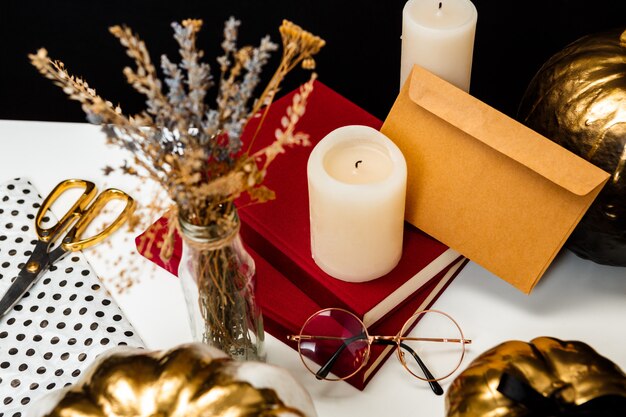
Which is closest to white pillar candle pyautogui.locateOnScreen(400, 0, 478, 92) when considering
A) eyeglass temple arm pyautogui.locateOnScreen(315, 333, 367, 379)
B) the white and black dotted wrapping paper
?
eyeglass temple arm pyautogui.locateOnScreen(315, 333, 367, 379)

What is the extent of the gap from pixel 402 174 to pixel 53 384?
350 mm

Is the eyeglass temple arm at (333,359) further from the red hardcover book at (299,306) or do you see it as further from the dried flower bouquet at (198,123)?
the dried flower bouquet at (198,123)

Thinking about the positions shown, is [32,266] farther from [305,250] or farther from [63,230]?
[305,250]

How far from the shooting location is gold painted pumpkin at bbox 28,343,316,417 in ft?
1.72

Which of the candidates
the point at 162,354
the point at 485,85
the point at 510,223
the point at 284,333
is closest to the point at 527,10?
the point at 485,85

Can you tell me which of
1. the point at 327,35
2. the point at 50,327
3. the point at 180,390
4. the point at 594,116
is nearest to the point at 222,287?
the point at 180,390

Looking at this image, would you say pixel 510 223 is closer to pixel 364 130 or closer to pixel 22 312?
pixel 364 130

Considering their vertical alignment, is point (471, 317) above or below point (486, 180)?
below

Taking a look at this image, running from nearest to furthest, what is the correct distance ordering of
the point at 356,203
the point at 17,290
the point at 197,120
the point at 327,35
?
the point at 197,120 → the point at 356,203 → the point at 17,290 → the point at 327,35

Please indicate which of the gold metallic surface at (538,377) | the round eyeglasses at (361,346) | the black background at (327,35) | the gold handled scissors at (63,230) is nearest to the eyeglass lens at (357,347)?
the round eyeglasses at (361,346)

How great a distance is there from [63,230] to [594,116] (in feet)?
1.68

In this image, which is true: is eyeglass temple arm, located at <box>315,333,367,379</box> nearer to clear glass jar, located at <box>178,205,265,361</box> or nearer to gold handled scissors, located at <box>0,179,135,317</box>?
clear glass jar, located at <box>178,205,265,361</box>

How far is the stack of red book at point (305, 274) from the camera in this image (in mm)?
713

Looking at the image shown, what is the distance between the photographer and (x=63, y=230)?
807mm
